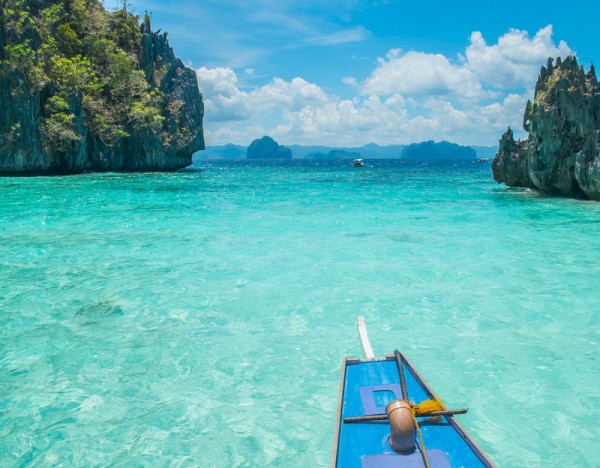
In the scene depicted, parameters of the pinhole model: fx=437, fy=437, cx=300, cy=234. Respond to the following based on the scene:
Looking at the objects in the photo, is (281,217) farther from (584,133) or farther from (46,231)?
(584,133)

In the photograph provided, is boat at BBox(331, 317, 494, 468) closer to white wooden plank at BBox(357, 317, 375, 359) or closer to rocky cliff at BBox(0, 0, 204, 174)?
white wooden plank at BBox(357, 317, 375, 359)

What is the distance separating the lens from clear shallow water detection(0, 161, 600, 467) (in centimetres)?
548

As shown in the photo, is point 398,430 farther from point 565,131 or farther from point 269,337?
point 565,131

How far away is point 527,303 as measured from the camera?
9836 mm

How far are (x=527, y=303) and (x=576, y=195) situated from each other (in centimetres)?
2608

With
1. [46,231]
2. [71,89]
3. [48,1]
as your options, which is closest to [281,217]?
[46,231]

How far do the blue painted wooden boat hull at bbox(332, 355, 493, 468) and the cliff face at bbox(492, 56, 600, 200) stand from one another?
27.6 meters

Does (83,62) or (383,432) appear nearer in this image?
(383,432)

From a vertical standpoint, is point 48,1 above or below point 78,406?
above

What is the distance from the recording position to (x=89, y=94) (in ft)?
201

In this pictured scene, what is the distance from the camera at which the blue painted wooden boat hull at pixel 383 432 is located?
164 inches

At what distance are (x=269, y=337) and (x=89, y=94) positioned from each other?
64200 millimetres

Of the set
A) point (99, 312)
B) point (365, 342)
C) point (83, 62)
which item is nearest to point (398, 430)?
point (365, 342)

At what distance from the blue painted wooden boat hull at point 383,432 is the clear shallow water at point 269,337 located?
2.65 ft
